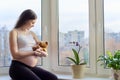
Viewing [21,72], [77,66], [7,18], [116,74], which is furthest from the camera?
[7,18]

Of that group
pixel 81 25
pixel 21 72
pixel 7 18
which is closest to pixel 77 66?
pixel 81 25

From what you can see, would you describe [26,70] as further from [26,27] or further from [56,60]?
[56,60]

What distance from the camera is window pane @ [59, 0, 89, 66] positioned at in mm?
2664

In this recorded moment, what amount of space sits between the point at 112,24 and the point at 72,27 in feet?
1.52

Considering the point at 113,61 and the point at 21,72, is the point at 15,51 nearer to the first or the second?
the point at 21,72

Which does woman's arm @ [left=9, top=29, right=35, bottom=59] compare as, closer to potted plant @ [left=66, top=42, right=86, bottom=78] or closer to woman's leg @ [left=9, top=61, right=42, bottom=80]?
woman's leg @ [left=9, top=61, right=42, bottom=80]

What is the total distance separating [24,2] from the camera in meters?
2.76

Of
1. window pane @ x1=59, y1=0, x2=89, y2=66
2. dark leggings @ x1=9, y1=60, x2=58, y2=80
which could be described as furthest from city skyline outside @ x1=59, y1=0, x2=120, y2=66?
dark leggings @ x1=9, y1=60, x2=58, y2=80

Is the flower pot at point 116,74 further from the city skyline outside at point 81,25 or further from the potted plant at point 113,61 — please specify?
the city skyline outside at point 81,25

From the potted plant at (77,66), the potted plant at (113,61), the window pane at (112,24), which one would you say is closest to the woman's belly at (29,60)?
the potted plant at (77,66)

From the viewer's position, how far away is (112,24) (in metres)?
2.52

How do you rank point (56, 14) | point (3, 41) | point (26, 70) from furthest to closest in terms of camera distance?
1. point (56, 14)
2. point (3, 41)
3. point (26, 70)

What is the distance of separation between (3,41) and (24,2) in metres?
0.51

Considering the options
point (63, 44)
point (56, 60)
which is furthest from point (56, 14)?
point (56, 60)
